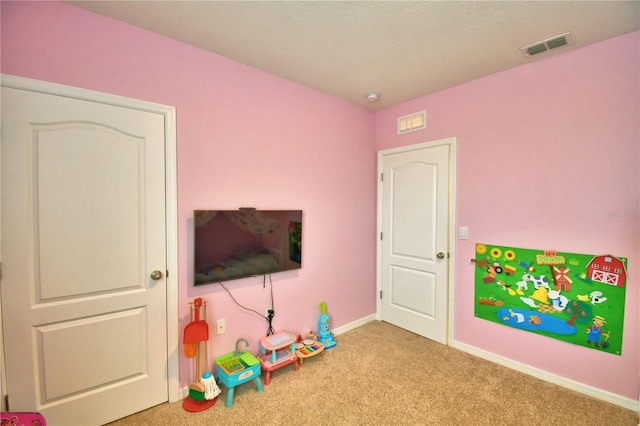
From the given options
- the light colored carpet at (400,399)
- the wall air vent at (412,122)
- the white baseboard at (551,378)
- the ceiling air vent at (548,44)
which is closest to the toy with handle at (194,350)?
the light colored carpet at (400,399)

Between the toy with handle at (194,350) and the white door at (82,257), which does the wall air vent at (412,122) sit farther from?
the toy with handle at (194,350)

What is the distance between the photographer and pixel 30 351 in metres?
1.60

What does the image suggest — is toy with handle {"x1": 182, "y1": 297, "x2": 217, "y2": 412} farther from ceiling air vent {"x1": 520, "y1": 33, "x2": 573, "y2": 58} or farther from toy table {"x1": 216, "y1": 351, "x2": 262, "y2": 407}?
ceiling air vent {"x1": 520, "y1": 33, "x2": 573, "y2": 58}

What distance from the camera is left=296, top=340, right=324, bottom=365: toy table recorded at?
8.07 feet

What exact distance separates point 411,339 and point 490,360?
0.72m

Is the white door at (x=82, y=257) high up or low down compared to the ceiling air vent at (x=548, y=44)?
down

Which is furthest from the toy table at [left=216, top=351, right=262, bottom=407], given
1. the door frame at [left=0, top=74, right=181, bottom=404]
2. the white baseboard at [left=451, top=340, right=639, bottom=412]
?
the white baseboard at [left=451, top=340, right=639, bottom=412]

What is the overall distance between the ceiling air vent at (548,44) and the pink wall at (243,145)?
160 centimetres

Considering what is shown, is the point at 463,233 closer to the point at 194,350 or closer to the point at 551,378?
the point at 551,378

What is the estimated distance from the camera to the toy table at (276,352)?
227 cm

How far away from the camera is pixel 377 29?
1.89 m

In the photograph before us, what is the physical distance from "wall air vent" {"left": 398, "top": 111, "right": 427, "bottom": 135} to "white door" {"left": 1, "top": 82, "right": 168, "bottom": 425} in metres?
2.41

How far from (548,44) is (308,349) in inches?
120

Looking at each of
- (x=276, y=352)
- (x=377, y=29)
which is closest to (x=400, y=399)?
(x=276, y=352)
